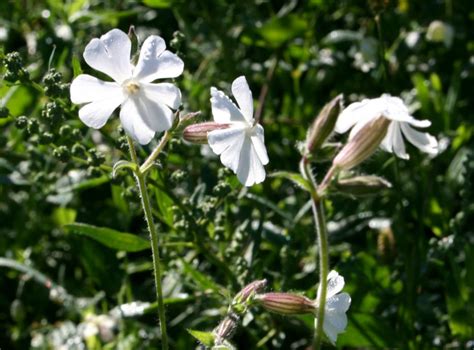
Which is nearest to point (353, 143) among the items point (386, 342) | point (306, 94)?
point (386, 342)

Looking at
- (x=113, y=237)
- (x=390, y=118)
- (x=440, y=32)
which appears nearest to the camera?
(x=390, y=118)

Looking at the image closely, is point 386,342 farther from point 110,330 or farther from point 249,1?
point 249,1

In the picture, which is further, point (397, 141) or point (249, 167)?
point (397, 141)

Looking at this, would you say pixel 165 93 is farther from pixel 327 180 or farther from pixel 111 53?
pixel 327 180

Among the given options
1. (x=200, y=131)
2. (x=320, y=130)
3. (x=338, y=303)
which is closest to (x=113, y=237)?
(x=200, y=131)

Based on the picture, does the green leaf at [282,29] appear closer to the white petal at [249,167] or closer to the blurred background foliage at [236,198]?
the blurred background foliage at [236,198]

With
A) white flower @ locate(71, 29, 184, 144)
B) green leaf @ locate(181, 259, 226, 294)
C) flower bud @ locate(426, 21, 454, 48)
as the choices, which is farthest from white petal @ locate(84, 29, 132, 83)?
flower bud @ locate(426, 21, 454, 48)

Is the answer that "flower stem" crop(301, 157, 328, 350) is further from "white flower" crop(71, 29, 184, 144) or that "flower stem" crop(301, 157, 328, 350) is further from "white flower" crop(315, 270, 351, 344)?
"white flower" crop(71, 29, 184, 144)

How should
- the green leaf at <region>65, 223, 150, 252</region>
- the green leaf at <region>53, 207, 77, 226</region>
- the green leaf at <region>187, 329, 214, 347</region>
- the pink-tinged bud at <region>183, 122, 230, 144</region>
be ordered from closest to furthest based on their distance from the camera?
the green leaf at <region>187, 329, 214, 347</region> < the pink-tinged bud at <region>183, 122, 230, 144</region> < the green leaf at <region>65, 223, 150, 252</region> < the green leaf at <region>53, 207, 77, 226</region>
